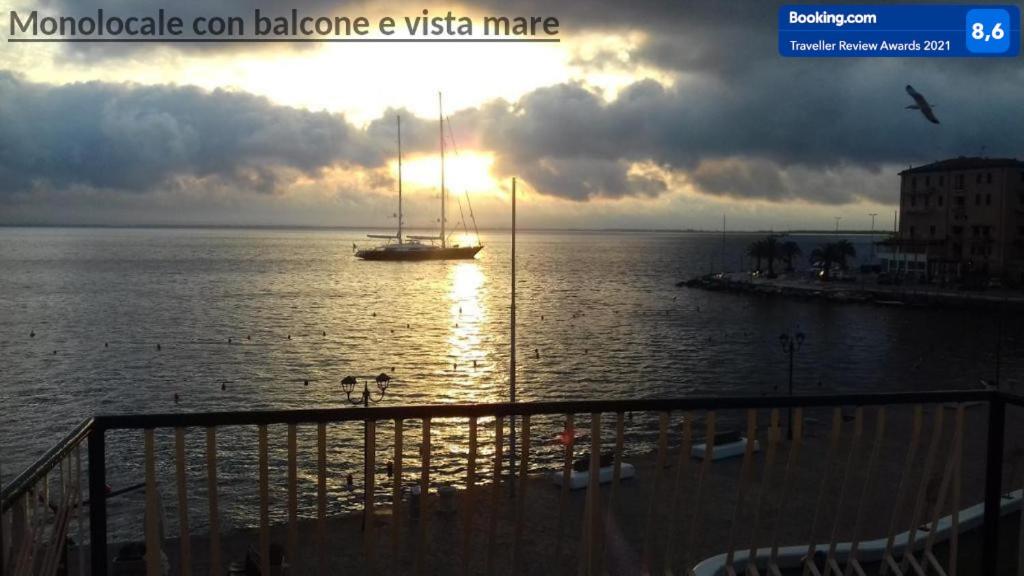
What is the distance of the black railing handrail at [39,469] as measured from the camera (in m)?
2.59

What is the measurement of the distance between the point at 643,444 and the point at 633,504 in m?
13.3

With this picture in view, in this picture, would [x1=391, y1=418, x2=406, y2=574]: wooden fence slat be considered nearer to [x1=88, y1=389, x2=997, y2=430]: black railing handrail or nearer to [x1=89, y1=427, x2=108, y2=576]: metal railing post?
[x1=88, y1=389, x2=997, y2=430]: black railing handrail

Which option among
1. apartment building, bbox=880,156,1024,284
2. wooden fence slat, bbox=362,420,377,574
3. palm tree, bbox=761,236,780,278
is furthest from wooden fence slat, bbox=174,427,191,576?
palm tree, bbox=761,236,780,278

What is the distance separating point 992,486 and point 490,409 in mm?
2834

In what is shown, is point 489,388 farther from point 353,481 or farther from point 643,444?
point 353,481

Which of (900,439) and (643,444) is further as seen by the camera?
(643,444)

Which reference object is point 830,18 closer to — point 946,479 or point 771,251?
point 946,479

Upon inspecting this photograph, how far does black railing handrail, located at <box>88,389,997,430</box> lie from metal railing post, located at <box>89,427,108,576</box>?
70mm

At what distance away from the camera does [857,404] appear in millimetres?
3971

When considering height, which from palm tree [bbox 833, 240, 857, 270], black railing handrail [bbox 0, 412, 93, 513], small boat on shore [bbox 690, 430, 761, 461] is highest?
→ black railing handrail [bbox 0, 412, 93, 513]

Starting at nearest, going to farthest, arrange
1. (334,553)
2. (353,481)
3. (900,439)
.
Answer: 1. (334,553)
2. (900,439)
3. (353,481)

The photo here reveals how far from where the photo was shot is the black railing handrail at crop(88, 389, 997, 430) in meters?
3.18

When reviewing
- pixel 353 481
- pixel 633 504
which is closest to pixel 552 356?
pixel 353 481

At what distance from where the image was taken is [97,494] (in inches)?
125
